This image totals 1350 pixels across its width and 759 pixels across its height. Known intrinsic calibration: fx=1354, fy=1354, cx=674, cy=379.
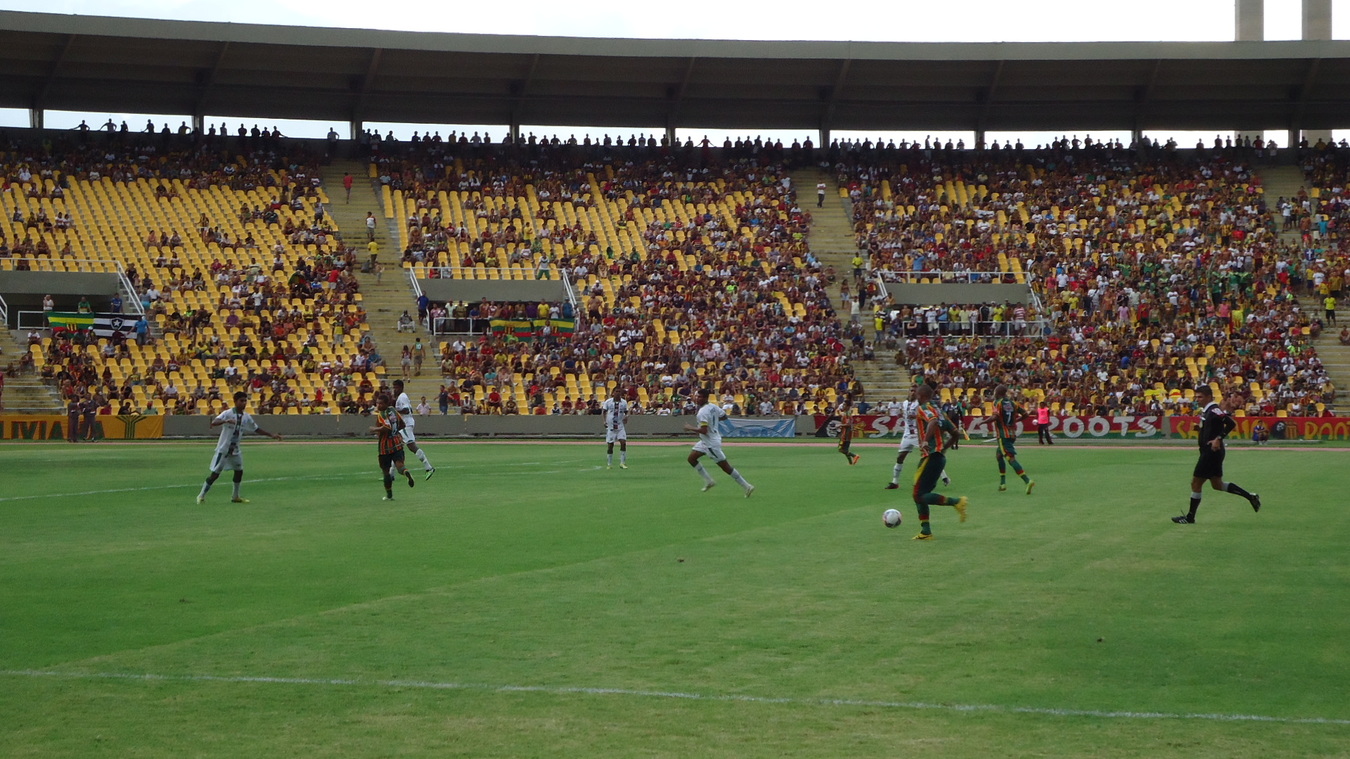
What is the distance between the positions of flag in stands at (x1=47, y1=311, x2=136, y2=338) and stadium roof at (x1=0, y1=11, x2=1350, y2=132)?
43.9ft

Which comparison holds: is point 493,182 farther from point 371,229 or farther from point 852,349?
point 852,349

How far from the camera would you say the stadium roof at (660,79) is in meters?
58.3

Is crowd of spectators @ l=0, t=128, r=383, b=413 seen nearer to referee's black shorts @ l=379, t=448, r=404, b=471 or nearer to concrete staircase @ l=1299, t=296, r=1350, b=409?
referee's black shorts @ l=379, t=448, r=404, b=471

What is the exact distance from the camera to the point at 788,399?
50094mm

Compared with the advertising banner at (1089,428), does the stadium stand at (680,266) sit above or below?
above

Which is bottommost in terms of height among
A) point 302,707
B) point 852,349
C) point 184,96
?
point 302,707

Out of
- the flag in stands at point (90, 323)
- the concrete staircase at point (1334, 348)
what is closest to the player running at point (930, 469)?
the concrete staircase at point (1334, 348)

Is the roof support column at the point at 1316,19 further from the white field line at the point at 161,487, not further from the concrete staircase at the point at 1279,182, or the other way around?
the white field line at the point at 161,487

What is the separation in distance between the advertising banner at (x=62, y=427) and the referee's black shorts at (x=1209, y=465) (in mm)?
36973

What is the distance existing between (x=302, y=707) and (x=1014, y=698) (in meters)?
4.28

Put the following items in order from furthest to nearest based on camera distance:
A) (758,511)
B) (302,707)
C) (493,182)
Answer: (493,182) → (758,511) → (302,707)

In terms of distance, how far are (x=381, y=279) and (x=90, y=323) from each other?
11.3 meters

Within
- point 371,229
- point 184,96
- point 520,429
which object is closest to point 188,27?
point 184,96

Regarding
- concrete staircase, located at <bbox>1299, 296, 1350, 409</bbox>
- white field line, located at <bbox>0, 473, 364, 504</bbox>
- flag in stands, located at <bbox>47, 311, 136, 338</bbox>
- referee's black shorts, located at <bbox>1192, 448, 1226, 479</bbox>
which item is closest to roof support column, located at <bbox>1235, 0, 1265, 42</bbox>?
concrete staircase, located at <bbox>1299, 296, 1350, 409</bbox>
